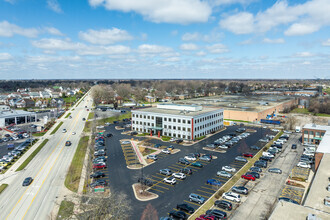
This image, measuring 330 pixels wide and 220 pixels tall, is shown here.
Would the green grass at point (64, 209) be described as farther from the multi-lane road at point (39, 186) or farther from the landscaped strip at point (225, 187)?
the landscaped strip at point (225, 187)

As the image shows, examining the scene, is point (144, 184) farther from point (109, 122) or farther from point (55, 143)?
point (109, 122)

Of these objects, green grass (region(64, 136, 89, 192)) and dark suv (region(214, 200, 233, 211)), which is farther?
green grass (region(64, 136, 89, 192))

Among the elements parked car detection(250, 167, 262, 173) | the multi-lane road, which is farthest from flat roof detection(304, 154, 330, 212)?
the multi-lane road

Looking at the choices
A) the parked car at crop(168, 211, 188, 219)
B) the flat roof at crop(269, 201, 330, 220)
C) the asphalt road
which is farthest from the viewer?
the asphalt road

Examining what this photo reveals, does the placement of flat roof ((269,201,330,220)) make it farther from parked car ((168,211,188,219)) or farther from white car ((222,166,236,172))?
white car ((222,166,236,172))

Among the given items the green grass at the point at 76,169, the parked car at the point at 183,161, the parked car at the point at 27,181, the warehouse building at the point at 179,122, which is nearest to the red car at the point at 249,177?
the parked car at the point at 183,161

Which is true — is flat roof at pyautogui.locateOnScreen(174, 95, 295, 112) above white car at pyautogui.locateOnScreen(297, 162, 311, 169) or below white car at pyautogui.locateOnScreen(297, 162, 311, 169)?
above

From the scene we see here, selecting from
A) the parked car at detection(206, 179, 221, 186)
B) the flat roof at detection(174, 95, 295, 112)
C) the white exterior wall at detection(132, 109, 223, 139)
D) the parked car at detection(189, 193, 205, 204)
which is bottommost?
the parked car at detection(189, 193, 205, 204)
